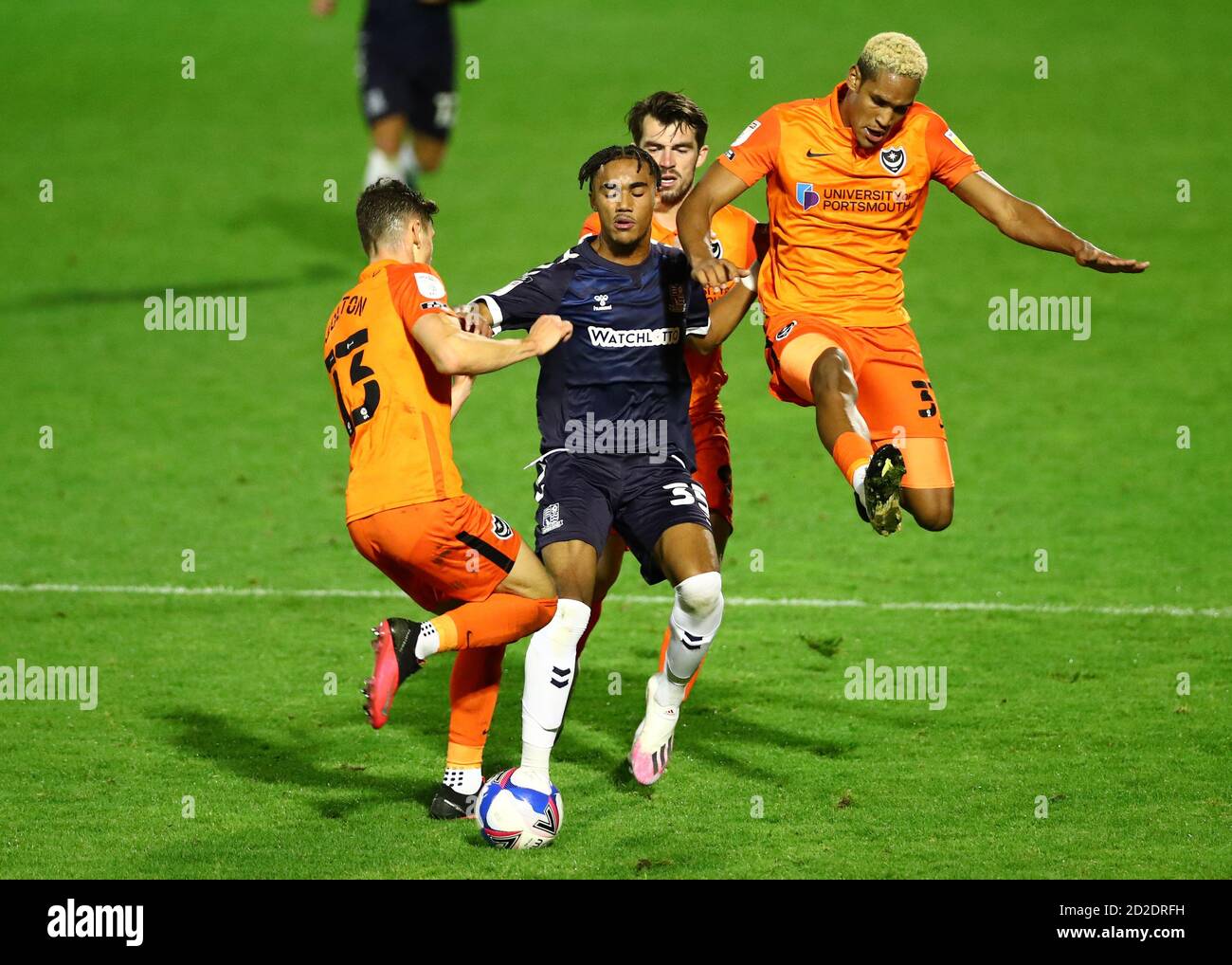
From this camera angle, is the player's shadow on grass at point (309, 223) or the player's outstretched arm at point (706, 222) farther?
the player's shadow on grass at point (309, 223)

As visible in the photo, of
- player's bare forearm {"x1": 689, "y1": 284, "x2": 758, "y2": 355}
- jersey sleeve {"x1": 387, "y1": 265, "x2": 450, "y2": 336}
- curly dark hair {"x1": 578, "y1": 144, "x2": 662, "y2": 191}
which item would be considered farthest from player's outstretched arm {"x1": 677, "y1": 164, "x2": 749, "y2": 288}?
jersey sleeve {"x1": 387, "y1": 265, "x2": 450, "y2": 336}

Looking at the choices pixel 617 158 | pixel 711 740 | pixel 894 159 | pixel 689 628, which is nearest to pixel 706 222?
pixel 617 158

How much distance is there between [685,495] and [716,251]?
51.3 inches

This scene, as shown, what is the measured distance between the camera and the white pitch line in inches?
412

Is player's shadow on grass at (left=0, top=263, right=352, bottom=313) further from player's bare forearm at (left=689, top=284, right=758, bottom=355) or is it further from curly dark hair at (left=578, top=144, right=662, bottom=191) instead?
curly dark hair at (left=578, top=144, right=662, bottom=191)

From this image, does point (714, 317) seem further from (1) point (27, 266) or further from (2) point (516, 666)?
(1) point (27, 266)

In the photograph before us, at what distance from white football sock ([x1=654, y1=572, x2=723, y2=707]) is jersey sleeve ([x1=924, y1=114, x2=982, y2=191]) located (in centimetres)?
213

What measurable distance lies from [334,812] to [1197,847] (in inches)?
132

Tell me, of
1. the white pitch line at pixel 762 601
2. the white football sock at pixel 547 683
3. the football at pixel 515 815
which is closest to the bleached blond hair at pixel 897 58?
the white football sock at pixel 547 683

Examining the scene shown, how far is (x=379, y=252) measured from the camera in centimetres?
702

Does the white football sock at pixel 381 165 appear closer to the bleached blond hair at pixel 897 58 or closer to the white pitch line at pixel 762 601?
the white pitch line at pixel 762 601

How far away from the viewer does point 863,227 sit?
7.92 metres

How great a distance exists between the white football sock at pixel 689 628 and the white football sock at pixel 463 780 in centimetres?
86

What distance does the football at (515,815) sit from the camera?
6742 mm
